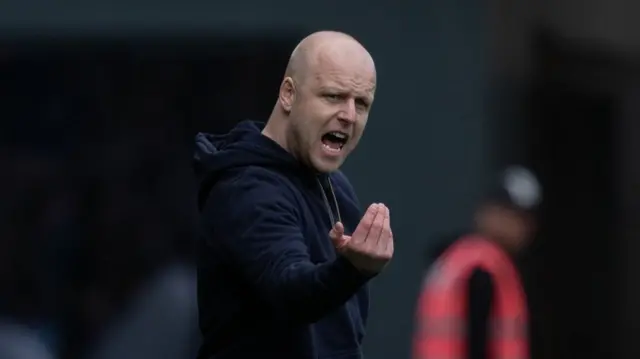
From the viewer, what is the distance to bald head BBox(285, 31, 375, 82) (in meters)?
3.07

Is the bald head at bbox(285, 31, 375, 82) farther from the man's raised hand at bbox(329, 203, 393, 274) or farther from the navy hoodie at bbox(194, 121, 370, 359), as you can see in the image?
the man's raised hand at bbox(329, 203, 393, 274)

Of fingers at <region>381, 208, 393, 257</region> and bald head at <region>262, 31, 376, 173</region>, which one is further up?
bald head at <region>262, 31, 376, 173</region>

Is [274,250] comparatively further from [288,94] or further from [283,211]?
[288,94]

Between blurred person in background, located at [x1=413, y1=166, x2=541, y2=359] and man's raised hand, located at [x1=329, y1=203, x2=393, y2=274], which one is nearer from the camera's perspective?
man's raised hand, located at [x1=329, y1=203, x2=393, y2=274]

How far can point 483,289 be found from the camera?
6.97 m

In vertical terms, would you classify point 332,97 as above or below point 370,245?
above

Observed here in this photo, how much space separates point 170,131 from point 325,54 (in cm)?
422

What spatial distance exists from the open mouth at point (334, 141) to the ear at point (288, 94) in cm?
9

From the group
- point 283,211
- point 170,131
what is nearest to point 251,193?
point 283,211

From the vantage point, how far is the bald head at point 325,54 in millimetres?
3066

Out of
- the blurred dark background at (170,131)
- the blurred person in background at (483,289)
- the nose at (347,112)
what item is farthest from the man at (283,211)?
the blurred dark background at (170,131)

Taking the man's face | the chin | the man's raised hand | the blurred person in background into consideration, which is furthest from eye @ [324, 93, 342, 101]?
the blurred person in background

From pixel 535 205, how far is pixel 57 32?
6.74 ft

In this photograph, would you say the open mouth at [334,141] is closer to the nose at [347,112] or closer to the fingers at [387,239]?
the nose at [347,112]
